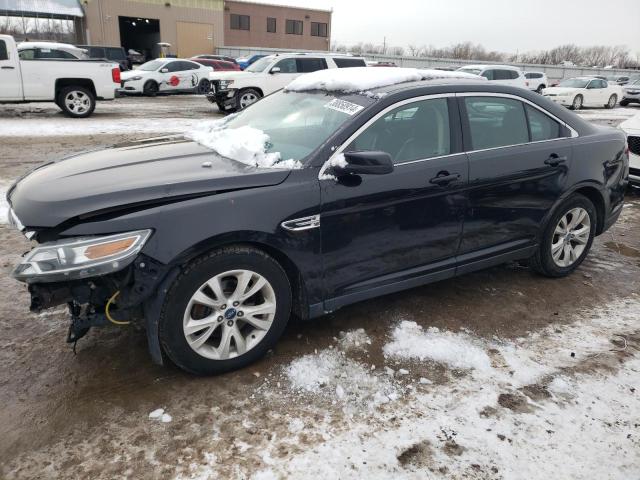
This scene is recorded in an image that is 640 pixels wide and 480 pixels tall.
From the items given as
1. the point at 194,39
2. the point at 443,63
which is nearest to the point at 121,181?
the point at 443,63

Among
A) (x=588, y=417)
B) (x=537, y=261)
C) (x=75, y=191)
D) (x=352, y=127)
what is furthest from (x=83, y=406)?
(x=537, y=261)

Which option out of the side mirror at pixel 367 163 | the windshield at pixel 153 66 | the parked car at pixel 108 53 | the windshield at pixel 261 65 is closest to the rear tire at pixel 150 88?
the windshield at pixel 153 66

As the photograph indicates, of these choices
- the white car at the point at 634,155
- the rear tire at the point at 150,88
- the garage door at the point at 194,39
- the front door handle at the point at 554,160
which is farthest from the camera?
the garage door at the point at 194,39

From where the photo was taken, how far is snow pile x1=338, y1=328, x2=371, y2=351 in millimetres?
3301

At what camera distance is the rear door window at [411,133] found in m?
3.29

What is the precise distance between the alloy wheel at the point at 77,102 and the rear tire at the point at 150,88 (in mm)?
7225

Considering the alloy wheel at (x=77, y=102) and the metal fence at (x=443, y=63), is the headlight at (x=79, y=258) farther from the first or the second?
the metal fence at (x=443, y=63)

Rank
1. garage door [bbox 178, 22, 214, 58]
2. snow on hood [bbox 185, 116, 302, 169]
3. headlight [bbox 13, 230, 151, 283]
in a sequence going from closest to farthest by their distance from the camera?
headlight [bbox 13, 230, 151, 283]
snow on hood [bbox 185, 116, 302, 169]
garage door [bbox 178, 22, 214, 58]

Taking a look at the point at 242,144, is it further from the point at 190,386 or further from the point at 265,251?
the point at 190,386

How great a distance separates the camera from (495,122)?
3855 mm

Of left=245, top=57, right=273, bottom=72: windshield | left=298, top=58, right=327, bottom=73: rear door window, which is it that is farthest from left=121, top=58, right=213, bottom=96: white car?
left=298, top=58, right=327, bottom=73: rear door window

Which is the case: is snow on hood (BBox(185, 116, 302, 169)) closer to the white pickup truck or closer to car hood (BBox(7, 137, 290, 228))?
car hood (BBox(7, 137, 290, 228))

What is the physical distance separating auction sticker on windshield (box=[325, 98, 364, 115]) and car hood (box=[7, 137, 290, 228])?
0.71 meters

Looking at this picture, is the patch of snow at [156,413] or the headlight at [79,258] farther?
the patch of snow at [156,413]
